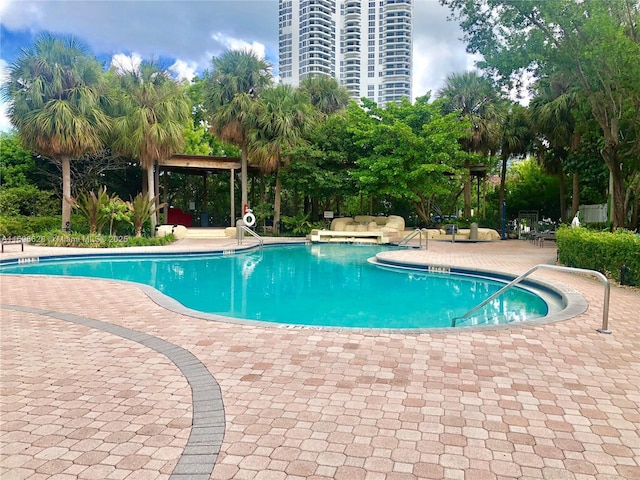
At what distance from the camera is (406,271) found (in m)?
11.9

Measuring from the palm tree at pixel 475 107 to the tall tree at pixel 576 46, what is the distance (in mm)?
7910

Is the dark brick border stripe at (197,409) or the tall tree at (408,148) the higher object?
the tall tree at (408,148)

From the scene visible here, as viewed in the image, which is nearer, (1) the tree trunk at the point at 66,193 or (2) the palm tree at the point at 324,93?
(1) the tree trunk at the point at 66,193

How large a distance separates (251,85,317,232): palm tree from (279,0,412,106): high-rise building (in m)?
93.4

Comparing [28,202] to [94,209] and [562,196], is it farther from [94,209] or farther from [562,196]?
[562,196]

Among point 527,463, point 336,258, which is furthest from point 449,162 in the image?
point 527,463

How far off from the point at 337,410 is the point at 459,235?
63.2 ft

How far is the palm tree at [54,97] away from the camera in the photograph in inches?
677

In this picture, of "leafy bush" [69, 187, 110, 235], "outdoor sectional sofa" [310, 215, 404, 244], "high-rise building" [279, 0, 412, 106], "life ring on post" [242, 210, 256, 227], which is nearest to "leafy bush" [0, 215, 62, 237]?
"leafy bush" [69, 187, 110, 235]

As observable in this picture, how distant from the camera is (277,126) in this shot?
21062mm

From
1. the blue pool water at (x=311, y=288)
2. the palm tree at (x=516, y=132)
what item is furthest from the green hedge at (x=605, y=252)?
the palm tree at (x=516, y=132)

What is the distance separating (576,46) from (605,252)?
5969 mm

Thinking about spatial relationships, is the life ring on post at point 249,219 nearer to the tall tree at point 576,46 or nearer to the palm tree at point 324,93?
the palm tree at point 324,93

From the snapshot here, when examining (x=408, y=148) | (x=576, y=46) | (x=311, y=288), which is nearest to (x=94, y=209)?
(x=311, y=288)
